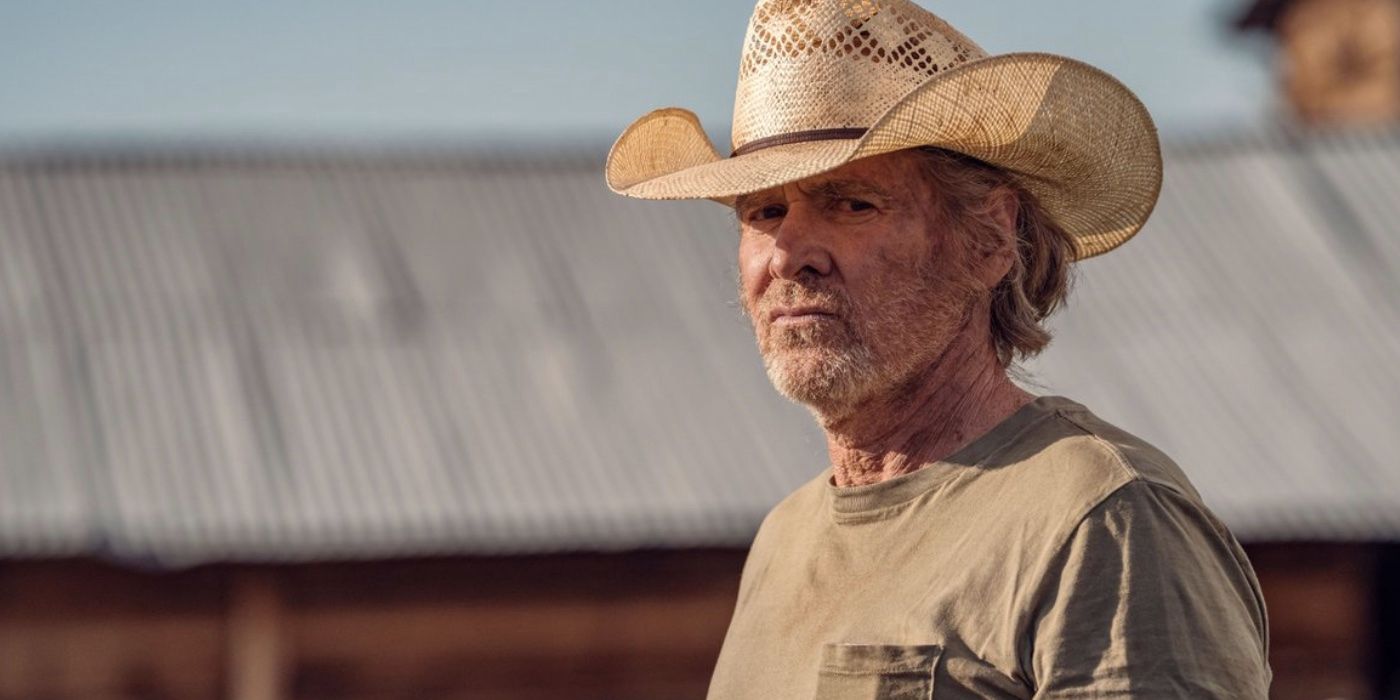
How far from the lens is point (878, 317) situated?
286cm

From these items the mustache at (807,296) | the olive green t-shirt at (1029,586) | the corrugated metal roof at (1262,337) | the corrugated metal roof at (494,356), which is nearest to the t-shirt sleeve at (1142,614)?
the olive green t-shirt at (1029,586)

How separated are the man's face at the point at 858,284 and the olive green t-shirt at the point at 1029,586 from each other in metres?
0.17

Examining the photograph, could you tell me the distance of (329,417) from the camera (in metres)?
10.3

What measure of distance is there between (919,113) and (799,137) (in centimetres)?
24

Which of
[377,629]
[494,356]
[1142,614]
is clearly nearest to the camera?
[1142,614]

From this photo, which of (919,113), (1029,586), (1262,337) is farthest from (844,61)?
(1262,337)

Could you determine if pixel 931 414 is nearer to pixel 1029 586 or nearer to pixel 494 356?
pixel 1029 586

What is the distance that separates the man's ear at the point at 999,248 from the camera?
2963 millimetres

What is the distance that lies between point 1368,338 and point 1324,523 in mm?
1808

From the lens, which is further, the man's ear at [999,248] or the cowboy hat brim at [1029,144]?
the man's ear at [999,248]

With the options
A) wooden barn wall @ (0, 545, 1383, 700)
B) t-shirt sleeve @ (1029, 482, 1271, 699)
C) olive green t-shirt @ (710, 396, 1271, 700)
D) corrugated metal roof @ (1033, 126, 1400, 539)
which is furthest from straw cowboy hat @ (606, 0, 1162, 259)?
wooden barn wall @ (0, 545, 1383, 700)

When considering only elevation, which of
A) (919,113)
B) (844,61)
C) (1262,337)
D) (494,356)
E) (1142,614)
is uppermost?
(494,356)

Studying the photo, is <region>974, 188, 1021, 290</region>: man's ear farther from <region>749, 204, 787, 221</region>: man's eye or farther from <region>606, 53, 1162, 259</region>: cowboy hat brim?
<region>749, 204, 787, 221</region>: man's eye

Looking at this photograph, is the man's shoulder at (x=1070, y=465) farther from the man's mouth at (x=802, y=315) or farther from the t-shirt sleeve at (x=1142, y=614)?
the man's mouth at (x=802, y=315)
